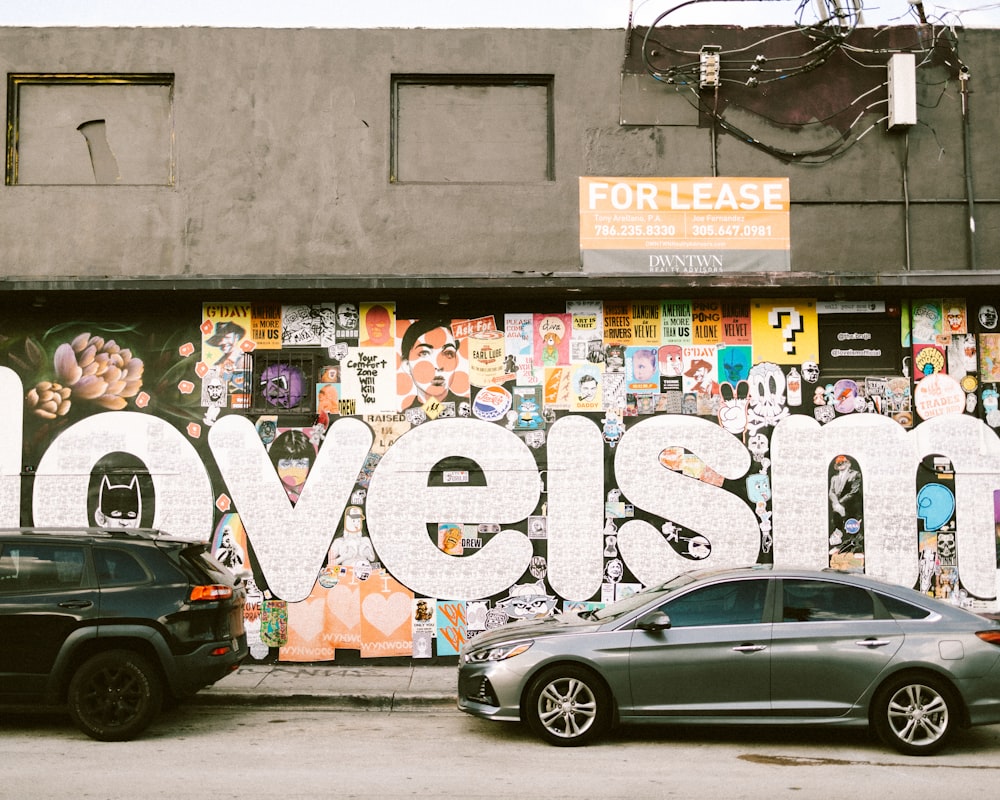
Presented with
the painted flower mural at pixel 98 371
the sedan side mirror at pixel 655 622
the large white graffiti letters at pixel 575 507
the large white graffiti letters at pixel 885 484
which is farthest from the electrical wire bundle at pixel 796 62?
the painted flower mural at pixel 98 371

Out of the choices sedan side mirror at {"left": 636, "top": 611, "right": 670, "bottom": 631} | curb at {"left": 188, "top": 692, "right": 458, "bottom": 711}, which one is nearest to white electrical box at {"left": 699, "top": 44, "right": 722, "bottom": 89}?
sedan side mirror at {"left": 636, "top": 611, "right": 670, "bottom": 631}

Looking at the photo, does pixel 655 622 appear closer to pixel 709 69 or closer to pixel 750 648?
pixel 750 648

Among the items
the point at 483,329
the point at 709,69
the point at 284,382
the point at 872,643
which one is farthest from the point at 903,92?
the point at 284,382

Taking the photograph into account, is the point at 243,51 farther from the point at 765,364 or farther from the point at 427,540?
the point at 765,364

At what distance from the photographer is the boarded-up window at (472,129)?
12.0m

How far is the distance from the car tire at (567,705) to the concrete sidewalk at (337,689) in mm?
2152

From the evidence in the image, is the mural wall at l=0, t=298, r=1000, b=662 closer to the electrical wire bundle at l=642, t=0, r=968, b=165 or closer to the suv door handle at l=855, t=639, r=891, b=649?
the electrical wire bundle at l=642, t=0, r=968, b=165

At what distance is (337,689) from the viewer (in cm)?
1017

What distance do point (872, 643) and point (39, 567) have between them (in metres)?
6.99

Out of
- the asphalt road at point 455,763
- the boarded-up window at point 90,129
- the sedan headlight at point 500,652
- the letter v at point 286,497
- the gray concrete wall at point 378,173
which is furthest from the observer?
the boarded-up window at point 90,129

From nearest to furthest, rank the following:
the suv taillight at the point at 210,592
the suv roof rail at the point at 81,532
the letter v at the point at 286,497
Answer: the suv taillight at the point at 210,592 → the suv roof rail at the point at 81,532 → the letter v at the point at 286,497

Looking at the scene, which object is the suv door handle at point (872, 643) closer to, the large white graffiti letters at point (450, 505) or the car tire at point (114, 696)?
the large white graffiti letters at point (450, 505)

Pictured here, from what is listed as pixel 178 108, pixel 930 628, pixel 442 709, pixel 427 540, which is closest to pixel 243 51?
pixel 178 108

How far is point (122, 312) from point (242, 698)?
16.4ft
